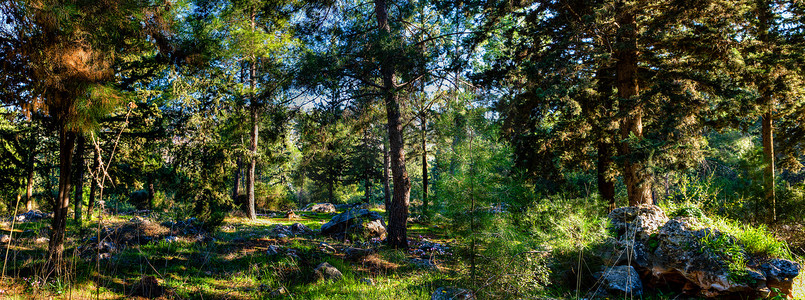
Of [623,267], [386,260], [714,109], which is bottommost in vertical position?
A: [386,260]

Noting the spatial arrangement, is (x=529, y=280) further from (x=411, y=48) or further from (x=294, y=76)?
(x=294, y=76)

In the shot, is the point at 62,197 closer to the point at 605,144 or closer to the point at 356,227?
the point at 356,227

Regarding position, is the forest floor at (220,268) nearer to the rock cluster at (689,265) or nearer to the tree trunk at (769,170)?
the rock cluster at (689,265)

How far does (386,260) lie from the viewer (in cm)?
690

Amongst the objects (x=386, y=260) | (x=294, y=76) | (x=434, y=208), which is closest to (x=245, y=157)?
(x=294, y=76)

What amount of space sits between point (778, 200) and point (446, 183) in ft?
27.5

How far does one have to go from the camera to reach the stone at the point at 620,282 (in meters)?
4.40

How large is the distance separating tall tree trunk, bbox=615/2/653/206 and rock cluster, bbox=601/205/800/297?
188cm

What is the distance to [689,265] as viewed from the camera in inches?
168

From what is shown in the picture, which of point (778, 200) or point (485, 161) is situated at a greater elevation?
point (485, 161)

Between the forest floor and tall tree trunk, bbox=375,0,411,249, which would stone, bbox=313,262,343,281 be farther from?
tall tree trunk, bbox=375,0,411,249

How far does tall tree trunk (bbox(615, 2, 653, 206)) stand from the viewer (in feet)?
22.8

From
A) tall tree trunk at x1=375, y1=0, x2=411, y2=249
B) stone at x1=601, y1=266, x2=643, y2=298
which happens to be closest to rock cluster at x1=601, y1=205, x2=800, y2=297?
stone at x1=601, y1=266, x2=643, y2=298

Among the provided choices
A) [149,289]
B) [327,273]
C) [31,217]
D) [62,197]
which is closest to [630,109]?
[327,273]
